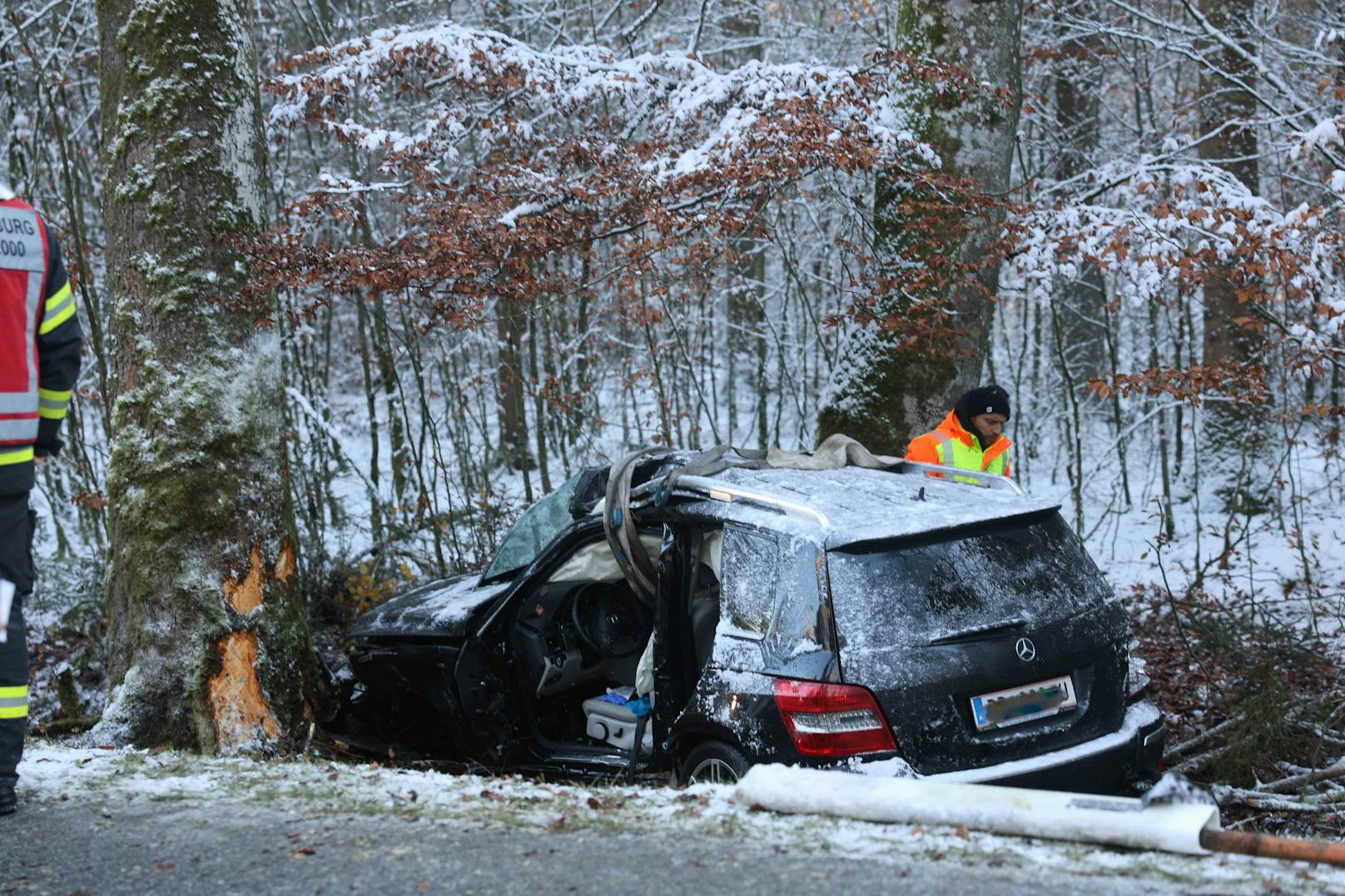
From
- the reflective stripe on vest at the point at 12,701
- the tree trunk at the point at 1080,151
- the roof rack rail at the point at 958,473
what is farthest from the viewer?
the tree trunk at the point at 1080,151

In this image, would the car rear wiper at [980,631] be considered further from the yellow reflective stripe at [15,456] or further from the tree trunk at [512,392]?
the tree trunk at [512,392]

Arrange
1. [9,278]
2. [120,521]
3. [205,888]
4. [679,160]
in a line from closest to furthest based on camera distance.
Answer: [205,888] → [9,278] → [120,521] → [679,160]

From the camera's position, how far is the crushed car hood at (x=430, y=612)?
20.1 feet

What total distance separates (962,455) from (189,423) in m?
4.62

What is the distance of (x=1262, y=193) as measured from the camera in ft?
58.1

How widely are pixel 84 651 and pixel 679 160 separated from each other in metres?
5.77

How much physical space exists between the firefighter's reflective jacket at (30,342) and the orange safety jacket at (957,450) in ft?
16.2

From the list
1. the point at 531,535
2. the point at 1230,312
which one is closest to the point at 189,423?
the point at 531,535

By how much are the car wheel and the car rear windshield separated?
68 centimetres

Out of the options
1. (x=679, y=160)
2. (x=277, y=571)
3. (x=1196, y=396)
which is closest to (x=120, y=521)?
(x=277, y=571)

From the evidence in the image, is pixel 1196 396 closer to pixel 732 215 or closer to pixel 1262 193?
pixel 732 215

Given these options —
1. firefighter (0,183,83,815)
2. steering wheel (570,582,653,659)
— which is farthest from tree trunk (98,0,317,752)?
firefighter (0,183,83,815)

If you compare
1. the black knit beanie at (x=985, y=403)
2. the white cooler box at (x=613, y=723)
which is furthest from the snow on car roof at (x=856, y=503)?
the black knit beanie at (x=985, y=403)

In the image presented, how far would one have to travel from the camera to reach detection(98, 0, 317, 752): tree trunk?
5852 millimetres
